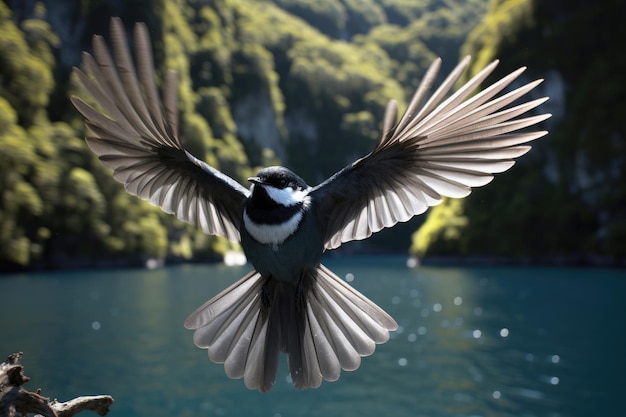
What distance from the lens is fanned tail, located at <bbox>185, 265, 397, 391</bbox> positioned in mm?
3883

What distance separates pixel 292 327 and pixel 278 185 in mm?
1065

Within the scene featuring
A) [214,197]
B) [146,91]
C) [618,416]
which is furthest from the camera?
[618,416]

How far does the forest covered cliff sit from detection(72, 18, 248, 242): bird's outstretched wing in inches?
1741

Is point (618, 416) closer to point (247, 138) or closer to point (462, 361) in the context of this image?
point (462, 361)

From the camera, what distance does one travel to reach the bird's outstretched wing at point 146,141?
2758mm

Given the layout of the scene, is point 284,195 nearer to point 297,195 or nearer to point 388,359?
point 297,195

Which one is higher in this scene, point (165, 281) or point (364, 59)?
point (364, 59)

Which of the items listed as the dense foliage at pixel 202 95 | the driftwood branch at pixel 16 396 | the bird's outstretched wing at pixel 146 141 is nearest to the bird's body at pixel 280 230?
the bird's outstretched wing at pixel 146 141

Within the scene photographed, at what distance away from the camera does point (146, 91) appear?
9.99 ft

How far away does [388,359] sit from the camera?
64.3ft

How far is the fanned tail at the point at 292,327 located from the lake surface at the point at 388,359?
10810mm

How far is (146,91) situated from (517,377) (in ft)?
52.3

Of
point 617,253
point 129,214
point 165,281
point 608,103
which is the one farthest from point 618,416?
point 608,103

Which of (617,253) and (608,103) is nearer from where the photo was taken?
(617,253)
